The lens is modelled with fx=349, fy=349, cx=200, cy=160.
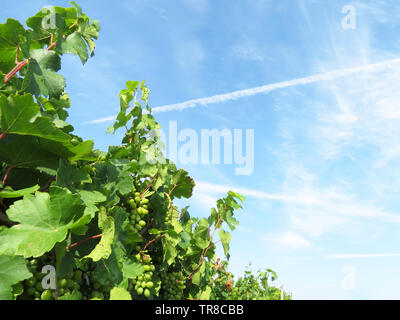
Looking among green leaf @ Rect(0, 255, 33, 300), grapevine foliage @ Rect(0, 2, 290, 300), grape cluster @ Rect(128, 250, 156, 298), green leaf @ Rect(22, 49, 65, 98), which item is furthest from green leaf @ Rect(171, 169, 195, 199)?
green leaf @ Rect(0, 255, 33, 300)

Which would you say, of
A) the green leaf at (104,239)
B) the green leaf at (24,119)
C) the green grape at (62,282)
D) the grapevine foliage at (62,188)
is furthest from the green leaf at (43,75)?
the green grape at (62,282)

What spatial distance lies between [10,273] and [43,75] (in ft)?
3.70

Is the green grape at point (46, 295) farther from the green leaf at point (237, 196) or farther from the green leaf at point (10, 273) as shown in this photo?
the green leaf at point (237, 196)

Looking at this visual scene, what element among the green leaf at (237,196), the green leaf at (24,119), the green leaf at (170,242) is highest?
the green leaf at (24,119)

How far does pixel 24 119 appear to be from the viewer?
1.74m

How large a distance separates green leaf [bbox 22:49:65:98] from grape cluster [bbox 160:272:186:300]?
80.4 inches

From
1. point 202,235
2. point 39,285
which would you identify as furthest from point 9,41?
point 202,235

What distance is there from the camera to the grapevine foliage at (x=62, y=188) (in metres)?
1.68

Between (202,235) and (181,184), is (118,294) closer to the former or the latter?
(181,184)

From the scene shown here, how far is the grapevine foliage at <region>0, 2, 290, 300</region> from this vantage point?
1683mm

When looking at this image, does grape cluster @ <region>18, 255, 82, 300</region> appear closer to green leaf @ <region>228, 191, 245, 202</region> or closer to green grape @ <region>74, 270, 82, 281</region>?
green grape @ <region>74, 270, 82, 281</region>

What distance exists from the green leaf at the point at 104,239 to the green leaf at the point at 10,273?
31 cm
